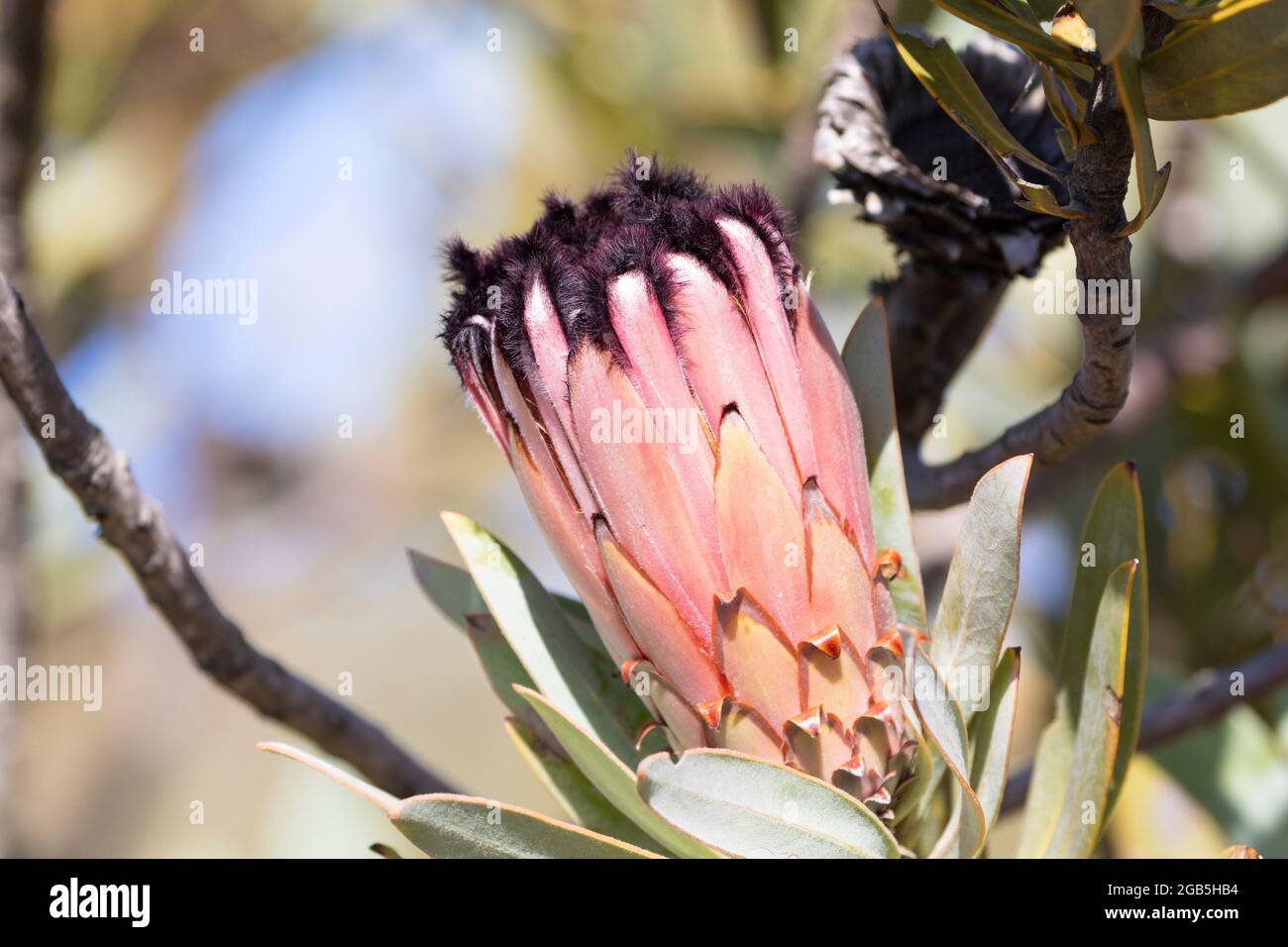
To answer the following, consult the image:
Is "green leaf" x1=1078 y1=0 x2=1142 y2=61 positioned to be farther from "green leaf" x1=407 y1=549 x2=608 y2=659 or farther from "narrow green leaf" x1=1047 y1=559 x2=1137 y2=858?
"green leaf" x1=407 y1=549 x2=608 y2=659

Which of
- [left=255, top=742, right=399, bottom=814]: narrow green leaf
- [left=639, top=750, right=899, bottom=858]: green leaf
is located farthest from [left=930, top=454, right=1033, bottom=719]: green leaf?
[left=255, top=742, right=399, bottom=814]: narrow green leaf

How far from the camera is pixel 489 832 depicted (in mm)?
583

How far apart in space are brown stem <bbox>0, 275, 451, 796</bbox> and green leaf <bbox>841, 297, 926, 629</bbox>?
0.42 metres

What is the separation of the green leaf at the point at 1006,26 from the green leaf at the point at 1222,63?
0.05m

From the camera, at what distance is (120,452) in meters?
0.77

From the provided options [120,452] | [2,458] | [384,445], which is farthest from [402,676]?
[120,452]

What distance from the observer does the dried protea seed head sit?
2.30ft

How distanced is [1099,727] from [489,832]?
0.35 metres

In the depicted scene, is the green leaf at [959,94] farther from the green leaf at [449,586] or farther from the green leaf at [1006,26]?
the green leaf at [449,586]

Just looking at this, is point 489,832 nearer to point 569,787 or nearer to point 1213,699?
point 569,787

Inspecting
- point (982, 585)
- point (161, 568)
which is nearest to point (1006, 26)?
point (982, 585)

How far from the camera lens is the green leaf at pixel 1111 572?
0.67m

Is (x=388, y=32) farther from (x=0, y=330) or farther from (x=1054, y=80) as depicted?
(x=1054, y=80)
